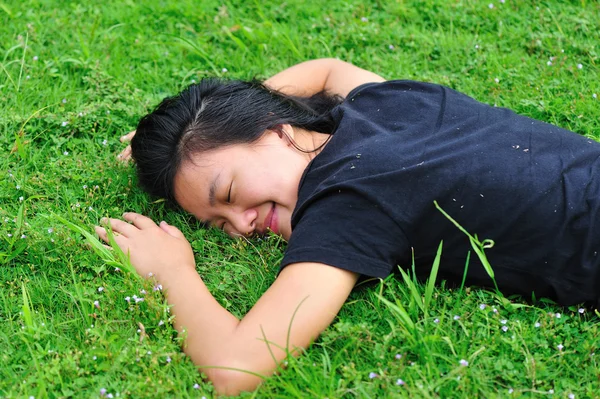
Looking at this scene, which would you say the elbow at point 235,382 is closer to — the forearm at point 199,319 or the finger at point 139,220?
the forearm at point 199,319

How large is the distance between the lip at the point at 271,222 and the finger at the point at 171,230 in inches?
16.0

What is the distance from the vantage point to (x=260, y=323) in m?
2.76

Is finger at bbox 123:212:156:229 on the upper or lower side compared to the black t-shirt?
lower

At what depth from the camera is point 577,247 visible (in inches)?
117

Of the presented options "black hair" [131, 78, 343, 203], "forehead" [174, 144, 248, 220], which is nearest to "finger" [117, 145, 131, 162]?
"black hair" [131, 78, 343, 203]

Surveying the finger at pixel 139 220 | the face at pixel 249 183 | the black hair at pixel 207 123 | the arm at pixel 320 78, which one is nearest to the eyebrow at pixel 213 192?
the face at pixel 249 183

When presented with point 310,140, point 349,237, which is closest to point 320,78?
point 310,140

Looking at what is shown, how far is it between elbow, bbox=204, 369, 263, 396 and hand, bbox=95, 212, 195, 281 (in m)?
0.59

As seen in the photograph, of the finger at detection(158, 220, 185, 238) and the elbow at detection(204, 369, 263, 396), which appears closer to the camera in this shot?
the elbow at detection(204, 369, 263, 396)

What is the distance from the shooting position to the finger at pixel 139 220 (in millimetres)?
3443

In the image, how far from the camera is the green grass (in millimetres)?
2740

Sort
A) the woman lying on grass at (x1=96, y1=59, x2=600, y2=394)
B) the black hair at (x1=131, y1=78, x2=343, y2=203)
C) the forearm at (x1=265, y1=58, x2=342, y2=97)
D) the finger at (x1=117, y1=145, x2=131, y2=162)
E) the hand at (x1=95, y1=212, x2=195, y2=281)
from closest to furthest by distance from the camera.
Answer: the woman lying on grass at (x1=96, y1=59, x2=600, y2=394), the hand at (x1=95, y1=212, x2=195, y2=281), the black hair at (x1=131, y1=78, x2=343, y2=203), the finger at (x1=117, y1=145, x2=131, y2=162), the forearm at (x1=265, y1=58, x2=342, y2=97)

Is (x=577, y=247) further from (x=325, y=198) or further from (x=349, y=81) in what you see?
(x=349, y=81)

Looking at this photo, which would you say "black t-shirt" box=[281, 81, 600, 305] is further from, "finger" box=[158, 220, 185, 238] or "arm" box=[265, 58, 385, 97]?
"arm" box=[265, 58, 385, 97]
